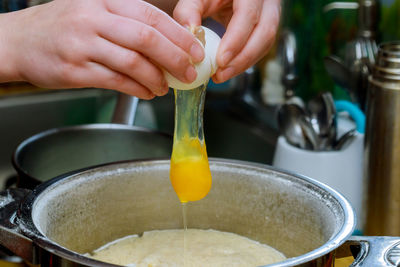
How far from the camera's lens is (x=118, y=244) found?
965 mm

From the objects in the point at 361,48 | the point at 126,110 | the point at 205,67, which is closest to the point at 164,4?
the point at 126,110

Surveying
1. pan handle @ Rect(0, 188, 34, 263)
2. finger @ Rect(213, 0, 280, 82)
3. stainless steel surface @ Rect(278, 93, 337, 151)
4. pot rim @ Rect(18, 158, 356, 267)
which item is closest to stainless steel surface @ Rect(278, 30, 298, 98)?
stainless steel surface @ Rect(278, 93, 337, 151)

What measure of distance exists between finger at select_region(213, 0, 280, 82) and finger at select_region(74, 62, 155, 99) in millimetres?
137

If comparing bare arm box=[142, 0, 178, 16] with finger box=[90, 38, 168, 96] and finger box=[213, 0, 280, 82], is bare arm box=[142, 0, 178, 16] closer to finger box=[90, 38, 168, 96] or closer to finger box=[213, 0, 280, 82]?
finger box=[213, 0, 280, 82]

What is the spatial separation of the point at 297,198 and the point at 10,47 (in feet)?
1.50

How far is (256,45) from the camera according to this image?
848 mm

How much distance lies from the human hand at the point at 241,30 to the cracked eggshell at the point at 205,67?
13mm

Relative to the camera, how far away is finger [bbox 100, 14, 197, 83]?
67 centimetres

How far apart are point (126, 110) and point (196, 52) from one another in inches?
28.7

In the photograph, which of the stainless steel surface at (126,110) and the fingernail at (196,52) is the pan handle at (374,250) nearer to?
the fingernail at (196,52)

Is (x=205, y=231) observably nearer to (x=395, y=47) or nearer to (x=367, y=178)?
(x=367, y=178)

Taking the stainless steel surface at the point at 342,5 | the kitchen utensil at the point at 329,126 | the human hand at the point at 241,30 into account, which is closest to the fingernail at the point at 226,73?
the human hand at the point at 241,30

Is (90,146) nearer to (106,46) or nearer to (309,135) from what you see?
(309,135)

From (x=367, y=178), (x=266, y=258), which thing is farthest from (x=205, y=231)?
(x=367, y=178)
